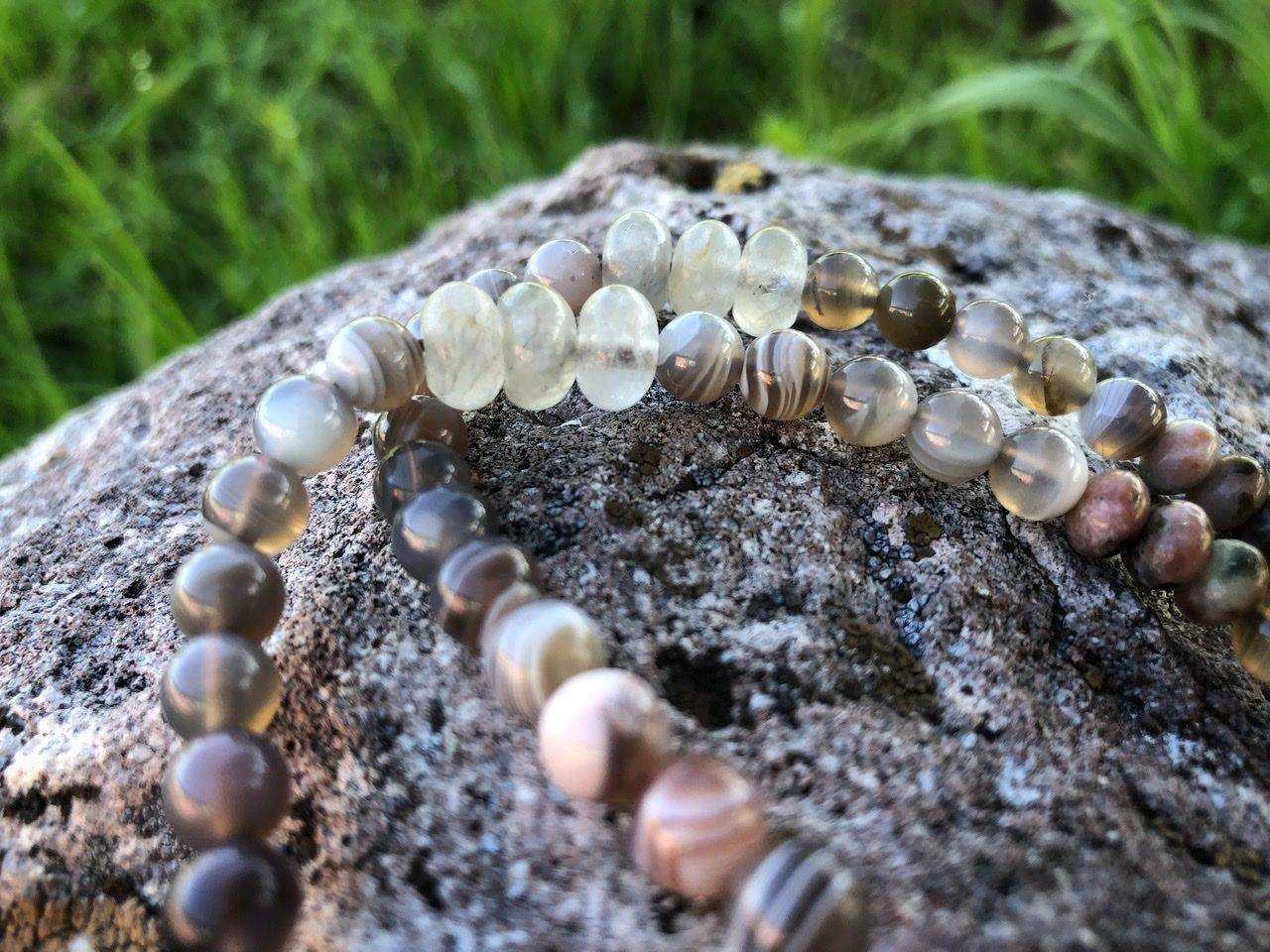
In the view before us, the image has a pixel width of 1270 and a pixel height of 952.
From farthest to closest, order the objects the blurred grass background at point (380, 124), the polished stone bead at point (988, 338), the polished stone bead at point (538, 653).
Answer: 1. the blurred grass background at point (380, 124)
2. the polished stone bead at point (988, 338)
3. the polished stone bead at point (538, 653)

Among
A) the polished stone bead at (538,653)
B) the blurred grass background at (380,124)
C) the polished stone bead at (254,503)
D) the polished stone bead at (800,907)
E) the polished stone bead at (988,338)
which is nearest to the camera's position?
the polished stone bead at (800,907)

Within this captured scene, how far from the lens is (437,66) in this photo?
Result: 211 cm

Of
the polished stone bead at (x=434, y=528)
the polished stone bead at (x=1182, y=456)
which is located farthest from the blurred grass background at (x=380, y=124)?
the polished stone bead at (x=434, y=528)

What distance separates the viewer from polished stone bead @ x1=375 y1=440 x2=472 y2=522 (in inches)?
34.1

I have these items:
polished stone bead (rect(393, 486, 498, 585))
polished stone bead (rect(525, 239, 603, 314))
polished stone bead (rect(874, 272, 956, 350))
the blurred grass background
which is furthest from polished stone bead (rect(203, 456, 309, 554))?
the blurred grass background

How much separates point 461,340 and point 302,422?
0.49 feet

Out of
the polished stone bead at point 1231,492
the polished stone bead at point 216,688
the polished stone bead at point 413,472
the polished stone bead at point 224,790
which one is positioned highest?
the polished stone bead at point 413,472

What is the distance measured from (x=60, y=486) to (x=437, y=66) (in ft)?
4.23

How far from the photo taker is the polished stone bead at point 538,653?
0.73 meters

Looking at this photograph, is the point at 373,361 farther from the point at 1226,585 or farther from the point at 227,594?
the point at 1226,585

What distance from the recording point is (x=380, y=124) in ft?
7.06

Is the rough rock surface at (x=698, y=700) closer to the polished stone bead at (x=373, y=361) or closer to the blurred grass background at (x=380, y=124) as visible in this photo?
the polished stone bead at (x=373, y=361)

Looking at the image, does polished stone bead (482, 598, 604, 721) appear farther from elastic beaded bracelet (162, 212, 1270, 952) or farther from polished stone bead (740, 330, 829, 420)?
polished stone bead (740, 330, 829, 420)

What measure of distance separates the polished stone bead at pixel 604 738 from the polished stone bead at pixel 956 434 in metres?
0.37
